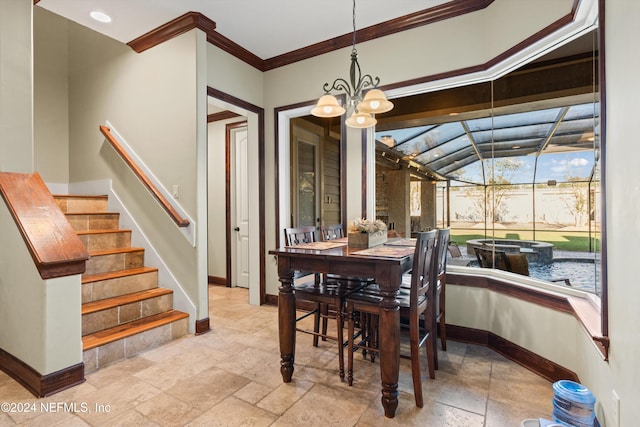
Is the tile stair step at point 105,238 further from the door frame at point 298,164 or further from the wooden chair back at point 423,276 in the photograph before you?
the wooden chair back at point 423,276

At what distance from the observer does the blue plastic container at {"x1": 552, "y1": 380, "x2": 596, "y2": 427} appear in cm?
154

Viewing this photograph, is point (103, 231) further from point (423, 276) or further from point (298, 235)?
point (423, 276)

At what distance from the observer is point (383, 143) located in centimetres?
345

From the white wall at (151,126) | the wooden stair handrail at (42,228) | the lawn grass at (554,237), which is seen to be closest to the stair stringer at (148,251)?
the white wall at (151,126)

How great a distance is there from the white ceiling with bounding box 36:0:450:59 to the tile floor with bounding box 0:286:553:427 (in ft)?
9.79

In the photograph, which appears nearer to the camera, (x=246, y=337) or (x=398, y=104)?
(x=246, y=337)

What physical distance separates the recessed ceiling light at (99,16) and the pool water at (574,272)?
14.1 ft

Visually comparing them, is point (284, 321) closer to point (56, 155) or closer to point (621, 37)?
point (621, 37)

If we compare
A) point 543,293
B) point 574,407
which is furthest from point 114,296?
point 543,293

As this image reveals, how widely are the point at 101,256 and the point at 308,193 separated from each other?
260 cm

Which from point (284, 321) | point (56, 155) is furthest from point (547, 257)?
point (56, 155)

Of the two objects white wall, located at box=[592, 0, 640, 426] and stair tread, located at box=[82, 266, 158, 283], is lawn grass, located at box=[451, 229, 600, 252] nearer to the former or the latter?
white wall, located at box=[592, 0, 640, 426]

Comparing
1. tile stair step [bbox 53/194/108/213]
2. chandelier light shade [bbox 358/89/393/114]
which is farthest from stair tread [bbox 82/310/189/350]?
chandelier light shade [bbox 358/89/393/114]

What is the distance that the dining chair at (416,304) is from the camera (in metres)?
1.90
